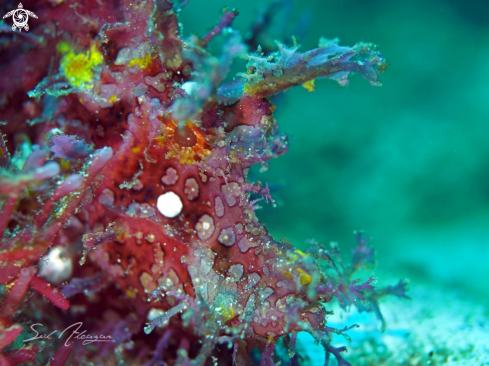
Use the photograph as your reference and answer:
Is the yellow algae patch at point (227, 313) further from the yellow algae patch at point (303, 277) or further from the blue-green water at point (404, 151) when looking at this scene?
the blue-green water at point (404, 151)

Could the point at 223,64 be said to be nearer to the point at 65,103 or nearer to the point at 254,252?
the point at 254,252

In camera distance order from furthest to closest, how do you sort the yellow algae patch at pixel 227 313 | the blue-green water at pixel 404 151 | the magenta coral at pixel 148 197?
1. the blue-green water at pixel 404 151
2. the yellow algae patch at pixel 227 313
3. the magenta coral at pixel 148 197

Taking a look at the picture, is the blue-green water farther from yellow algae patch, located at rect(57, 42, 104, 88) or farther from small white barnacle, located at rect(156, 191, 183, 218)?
small white barnacle, located at rect(156, 191, 183, 218)

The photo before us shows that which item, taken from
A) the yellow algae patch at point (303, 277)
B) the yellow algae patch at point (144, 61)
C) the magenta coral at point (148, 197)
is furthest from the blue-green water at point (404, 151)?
the yellow algae patch at point (303, 277)

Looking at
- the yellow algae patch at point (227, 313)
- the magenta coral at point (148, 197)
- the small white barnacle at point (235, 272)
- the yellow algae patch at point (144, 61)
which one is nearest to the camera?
the magenta coral at point (148, 197)

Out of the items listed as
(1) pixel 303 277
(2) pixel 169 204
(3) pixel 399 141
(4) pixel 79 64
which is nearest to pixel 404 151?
(3) pixel 399 141

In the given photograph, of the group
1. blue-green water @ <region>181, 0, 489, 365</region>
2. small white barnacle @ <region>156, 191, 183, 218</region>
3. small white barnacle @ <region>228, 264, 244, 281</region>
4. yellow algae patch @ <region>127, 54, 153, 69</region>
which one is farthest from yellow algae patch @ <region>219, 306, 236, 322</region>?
blue-green water @ <region>181, 0, 489, 365</region>

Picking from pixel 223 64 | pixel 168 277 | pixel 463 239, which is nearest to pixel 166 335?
pixel 168 277
